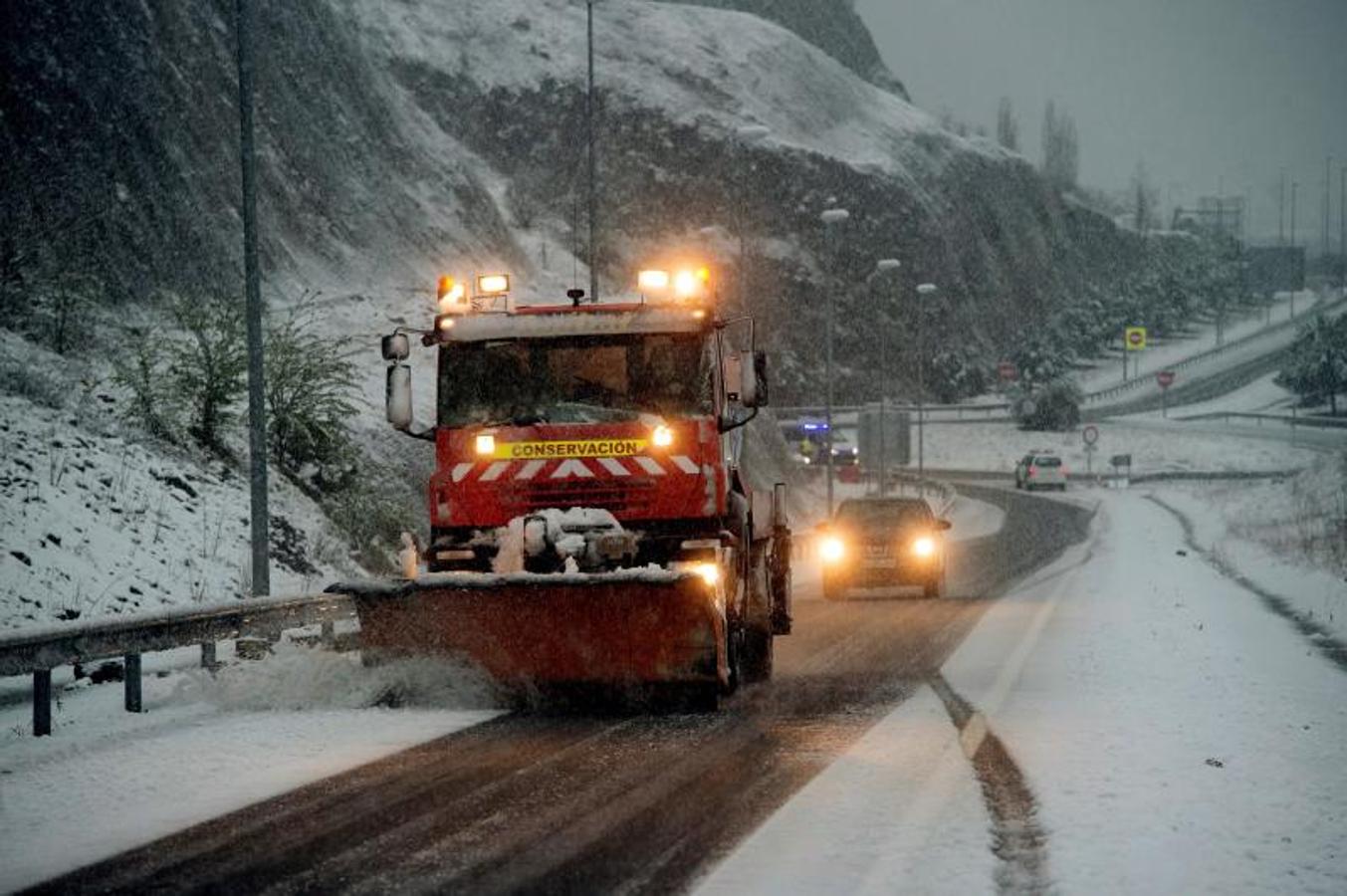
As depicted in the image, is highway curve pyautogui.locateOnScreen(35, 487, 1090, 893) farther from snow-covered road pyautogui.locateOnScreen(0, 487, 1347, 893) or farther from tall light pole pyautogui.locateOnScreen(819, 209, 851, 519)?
tall light pole pyautogui.locateOnScreen(819, 209, 851, 519)

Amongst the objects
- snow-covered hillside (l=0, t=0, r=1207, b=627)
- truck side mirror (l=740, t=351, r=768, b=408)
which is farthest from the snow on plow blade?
snow-covered hillside (l=0, t=0, r=1207, b=627)

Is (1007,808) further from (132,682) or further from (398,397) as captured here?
(132,682)

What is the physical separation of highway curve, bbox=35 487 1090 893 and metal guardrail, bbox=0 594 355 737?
281cm

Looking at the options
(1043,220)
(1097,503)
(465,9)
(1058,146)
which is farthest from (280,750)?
(1058,146)

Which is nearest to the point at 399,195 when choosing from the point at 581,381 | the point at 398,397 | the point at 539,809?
the point at 398,397

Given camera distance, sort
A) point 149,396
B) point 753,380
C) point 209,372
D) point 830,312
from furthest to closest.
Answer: point 830,312 < point 209,372 < point 149,396 < point 753,380

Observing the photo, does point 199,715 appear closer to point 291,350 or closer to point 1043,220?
point 291,350

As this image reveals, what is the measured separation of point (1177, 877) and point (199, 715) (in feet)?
26.5

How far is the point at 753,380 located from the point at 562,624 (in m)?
2.47

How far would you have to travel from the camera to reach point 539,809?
8.50 metres

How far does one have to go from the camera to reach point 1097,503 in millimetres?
61812

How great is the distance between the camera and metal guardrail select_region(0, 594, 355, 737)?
1123 centimetres

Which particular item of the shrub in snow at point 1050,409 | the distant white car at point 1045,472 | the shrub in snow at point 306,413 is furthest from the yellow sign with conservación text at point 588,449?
the shrub in snow at point 1050,409

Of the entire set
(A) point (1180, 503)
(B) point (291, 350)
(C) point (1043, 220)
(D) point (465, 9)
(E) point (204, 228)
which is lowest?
(A) point (1180, 503)
